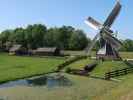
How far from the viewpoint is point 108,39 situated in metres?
48.1

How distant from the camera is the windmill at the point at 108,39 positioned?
157 feet

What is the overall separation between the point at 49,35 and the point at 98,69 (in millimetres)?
72378

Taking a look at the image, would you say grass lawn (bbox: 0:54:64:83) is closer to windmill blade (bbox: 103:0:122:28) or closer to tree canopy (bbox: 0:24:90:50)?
windmill blade (bbox: 103:0:122:28)

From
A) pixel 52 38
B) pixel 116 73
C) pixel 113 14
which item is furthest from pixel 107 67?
pixel 52 38

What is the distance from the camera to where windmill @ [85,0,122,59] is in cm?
4775

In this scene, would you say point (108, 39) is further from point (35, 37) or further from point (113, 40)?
point (35, 37)

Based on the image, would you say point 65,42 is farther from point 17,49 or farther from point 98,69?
point 98,69

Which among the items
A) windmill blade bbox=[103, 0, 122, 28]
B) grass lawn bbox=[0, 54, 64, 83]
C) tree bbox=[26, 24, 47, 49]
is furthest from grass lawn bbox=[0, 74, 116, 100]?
tree bbox=[26, 24, 47, 49]

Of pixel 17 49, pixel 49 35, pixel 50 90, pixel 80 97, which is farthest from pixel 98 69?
pixel 49 35

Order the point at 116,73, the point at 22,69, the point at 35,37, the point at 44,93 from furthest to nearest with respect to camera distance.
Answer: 1. the point at 35,37
2. the point at 22,69
3. the point at 116,73
4. the point at 44,93

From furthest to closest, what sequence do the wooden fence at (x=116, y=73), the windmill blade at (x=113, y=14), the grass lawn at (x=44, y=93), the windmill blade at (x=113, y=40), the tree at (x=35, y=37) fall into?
the tree at (x=35, y=37), the windmill blade at (x=113, y=14), the windmill blade at (x=113, y=40), the wooden fence at (x=116, y=73), the grass lawn at (x=44, y=93)

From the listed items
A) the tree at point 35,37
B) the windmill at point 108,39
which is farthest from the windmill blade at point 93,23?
the tree at point 35,37

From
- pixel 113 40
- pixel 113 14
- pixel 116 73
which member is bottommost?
pixel 116 73

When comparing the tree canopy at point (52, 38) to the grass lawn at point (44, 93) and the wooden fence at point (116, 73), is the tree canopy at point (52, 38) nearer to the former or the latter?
the wooden fence at point (116, 73)
